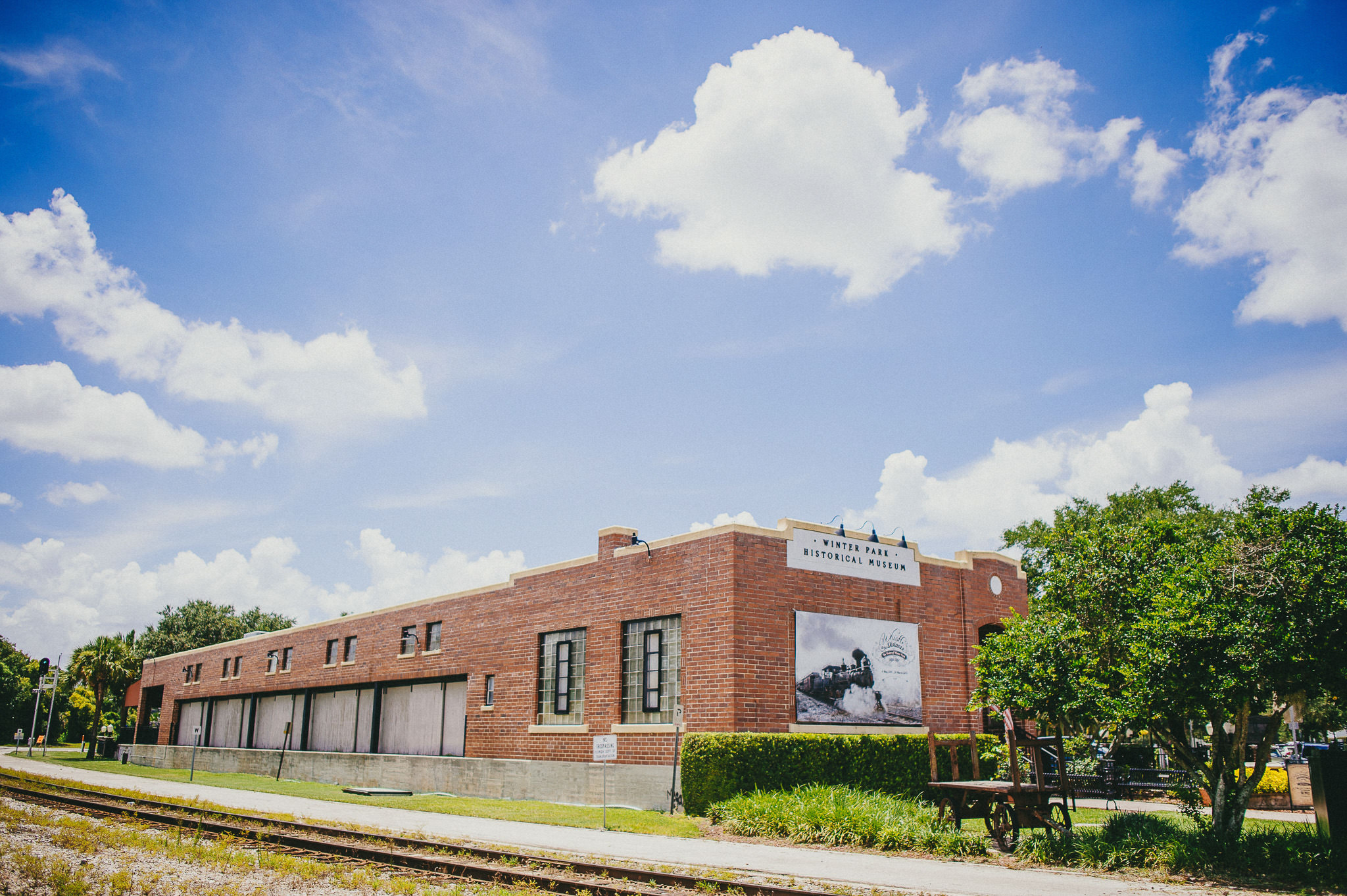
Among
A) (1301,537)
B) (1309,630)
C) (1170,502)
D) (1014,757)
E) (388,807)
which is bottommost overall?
(388,807)

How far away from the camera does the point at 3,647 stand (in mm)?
86562

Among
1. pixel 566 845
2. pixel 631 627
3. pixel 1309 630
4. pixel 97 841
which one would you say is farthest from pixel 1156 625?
pixel 97 841

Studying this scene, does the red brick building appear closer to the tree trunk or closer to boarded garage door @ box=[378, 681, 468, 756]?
boarded garage door @ box=[378, 681, 468, 756]

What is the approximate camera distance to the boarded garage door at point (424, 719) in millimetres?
30203

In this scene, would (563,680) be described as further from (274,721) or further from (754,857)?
(274,721)

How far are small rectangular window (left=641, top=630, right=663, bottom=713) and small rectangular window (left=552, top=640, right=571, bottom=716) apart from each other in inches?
125

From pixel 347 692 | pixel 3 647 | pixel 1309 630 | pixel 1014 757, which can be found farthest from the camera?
pixel 3 647

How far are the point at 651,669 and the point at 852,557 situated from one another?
580 centimetres

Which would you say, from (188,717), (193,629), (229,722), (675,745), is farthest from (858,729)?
(193,629)

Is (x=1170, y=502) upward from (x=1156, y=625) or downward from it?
upward

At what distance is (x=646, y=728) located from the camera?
72.1 feet

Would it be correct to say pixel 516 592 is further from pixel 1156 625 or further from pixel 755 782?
pixel 1156 625

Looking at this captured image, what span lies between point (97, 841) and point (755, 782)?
11.6 metres

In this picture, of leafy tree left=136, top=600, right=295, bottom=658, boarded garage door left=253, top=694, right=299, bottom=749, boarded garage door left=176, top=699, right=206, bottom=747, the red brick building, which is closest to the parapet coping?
the red brick building
